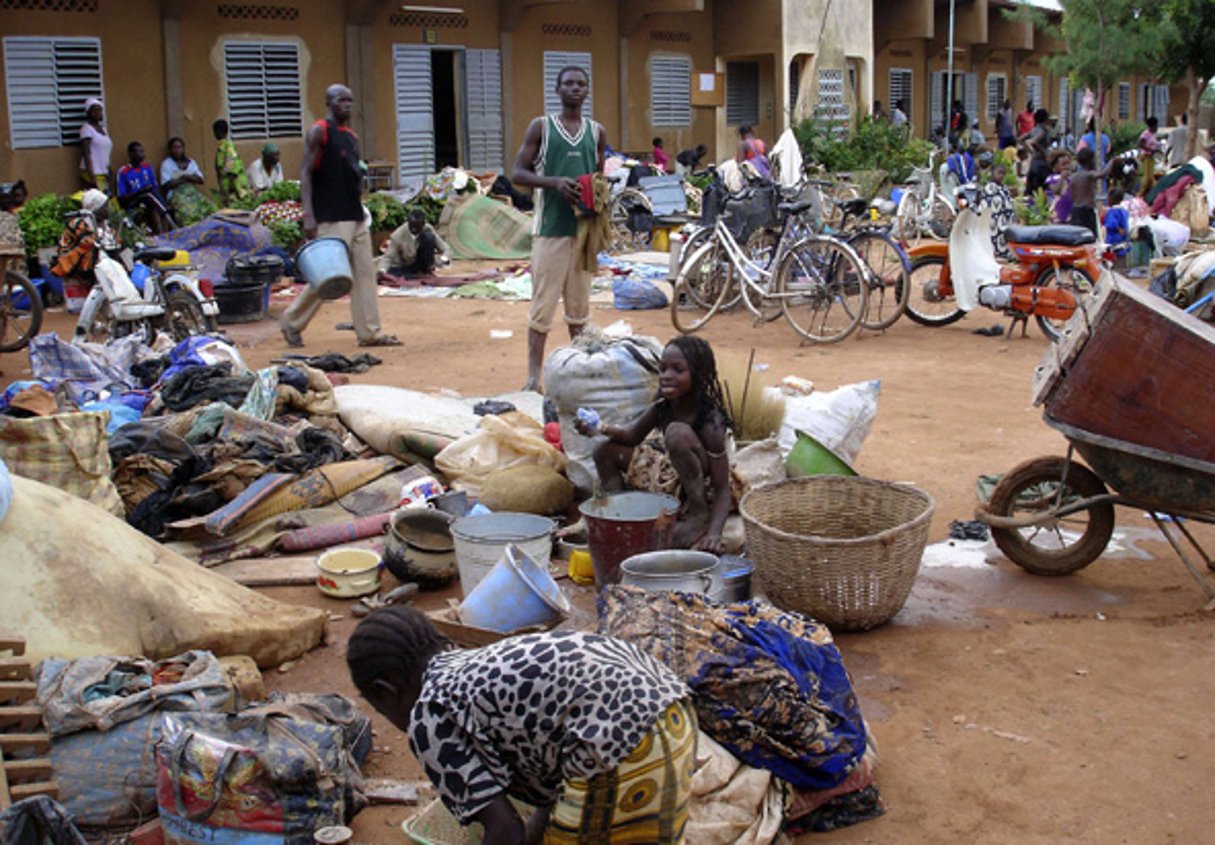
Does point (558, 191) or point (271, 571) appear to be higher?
point (558, 191)

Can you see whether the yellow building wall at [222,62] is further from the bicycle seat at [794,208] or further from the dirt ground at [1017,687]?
the dirt ground at [1017,687]

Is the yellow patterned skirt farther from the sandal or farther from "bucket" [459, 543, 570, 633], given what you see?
the sandal

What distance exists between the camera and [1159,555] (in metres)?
5.34

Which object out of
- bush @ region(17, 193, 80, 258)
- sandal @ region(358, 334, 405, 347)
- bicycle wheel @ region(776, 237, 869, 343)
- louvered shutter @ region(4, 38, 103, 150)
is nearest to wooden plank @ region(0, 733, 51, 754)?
sandal @ region(358, 334, 405, 347)

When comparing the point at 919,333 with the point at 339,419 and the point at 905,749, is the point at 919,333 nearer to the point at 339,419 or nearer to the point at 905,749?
the point at 339,419

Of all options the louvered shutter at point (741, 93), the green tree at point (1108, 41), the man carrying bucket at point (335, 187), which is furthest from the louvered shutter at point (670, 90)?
the man carrying bucket at point (335, 187)

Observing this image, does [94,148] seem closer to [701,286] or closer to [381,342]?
[381,342]

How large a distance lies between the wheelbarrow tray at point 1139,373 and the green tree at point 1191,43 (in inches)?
801

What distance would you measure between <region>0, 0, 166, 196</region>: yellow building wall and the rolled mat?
963 cm

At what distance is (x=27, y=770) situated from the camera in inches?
131

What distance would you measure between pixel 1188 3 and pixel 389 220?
15328 mm

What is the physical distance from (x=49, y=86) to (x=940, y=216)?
1087cm

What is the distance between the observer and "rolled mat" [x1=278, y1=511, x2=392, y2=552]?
18.5 feet

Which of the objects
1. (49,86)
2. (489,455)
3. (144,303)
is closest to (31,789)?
(489,455)
